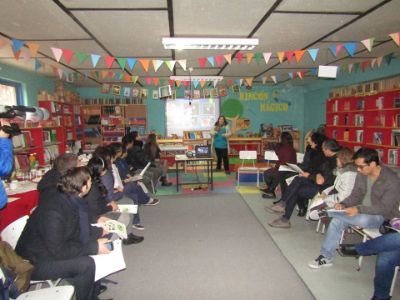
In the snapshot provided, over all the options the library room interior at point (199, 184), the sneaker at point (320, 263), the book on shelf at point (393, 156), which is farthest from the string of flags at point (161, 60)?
the sneaker at point (320, 263)

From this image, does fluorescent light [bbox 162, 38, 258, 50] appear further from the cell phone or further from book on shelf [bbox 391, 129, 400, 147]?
book on shelf [bbox 391, 129, 400, 147]

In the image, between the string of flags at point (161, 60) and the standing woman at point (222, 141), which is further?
the standing woman at point (222, 141)

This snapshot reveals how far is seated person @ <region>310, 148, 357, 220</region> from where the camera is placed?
10.2ft

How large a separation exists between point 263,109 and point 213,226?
6.65 metres

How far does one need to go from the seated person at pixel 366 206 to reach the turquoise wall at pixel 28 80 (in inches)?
244

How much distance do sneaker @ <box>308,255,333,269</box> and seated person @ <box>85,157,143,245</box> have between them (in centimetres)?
209

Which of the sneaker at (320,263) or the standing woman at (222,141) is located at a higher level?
the standing woman at (222,141)

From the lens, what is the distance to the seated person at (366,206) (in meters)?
2.56

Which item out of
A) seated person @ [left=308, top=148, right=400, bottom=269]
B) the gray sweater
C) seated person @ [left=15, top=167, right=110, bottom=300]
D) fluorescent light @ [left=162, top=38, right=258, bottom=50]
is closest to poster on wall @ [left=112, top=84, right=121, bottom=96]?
fluorescent light @ [left=162, top=38, right=258, bottom=50]

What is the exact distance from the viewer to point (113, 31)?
357 cm

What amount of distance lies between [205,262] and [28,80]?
19.5ft

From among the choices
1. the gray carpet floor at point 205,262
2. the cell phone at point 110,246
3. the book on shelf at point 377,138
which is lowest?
the gray carpet floor at point 205,262

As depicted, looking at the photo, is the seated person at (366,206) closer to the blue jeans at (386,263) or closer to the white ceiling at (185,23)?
the blue jeans at (386,263)

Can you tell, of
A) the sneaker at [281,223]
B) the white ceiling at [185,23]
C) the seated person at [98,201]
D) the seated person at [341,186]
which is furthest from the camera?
the sneaker at [281,223]
